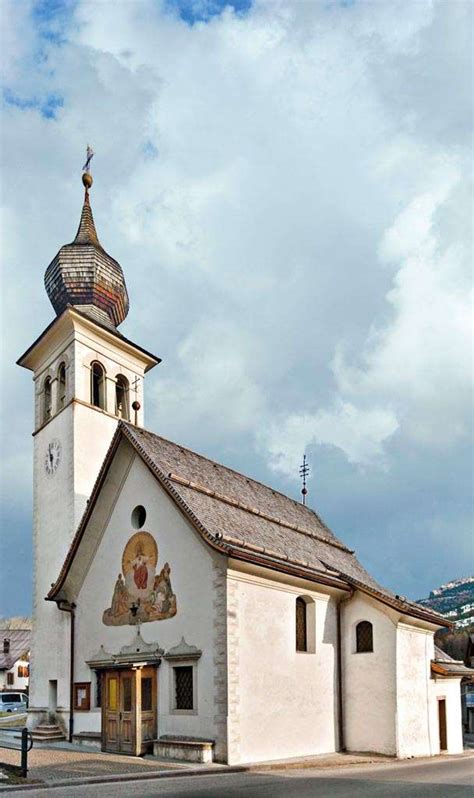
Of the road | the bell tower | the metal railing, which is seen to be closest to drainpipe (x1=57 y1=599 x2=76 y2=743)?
the metal railing

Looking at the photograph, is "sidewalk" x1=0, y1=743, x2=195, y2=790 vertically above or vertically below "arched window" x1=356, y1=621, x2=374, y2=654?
below

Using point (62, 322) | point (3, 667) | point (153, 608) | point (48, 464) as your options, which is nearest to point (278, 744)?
point (153, 608)

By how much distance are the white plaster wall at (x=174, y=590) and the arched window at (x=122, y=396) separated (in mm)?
9767

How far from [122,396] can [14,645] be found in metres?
54.8

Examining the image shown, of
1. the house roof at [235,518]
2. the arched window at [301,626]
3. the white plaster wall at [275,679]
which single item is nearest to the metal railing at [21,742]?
the house roof at [235,518]

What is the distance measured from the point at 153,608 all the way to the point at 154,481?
3589mm

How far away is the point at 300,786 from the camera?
17.1 metres

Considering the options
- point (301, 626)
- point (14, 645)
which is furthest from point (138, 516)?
point (14, 645)

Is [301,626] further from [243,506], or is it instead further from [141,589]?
[141,589]

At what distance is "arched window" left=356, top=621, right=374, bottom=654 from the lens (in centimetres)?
2650

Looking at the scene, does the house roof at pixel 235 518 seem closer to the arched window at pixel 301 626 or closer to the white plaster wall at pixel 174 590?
the white plaster wall at pixel 174 590

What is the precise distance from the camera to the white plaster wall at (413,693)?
25.4 metres

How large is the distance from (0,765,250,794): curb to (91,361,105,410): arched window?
16.9 meters

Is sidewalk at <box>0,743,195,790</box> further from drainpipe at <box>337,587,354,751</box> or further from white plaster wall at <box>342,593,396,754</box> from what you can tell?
white plaster wall at <box>342,593,396,754</box>
